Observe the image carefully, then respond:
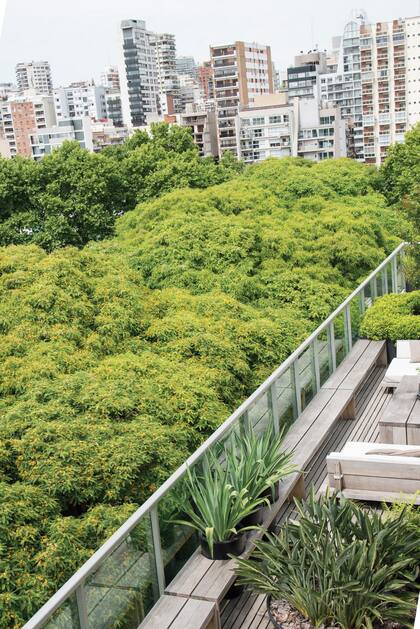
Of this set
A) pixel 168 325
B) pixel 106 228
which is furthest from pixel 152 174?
pixel 168 325

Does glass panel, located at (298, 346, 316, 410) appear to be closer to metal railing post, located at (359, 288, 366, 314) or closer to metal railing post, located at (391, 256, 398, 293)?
metal railing post, located at (359, 288, 366, 314)

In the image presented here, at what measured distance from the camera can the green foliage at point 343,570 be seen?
4391 mm

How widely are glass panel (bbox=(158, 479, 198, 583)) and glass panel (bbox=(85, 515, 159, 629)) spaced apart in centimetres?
19

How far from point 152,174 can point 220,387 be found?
15.4 metres

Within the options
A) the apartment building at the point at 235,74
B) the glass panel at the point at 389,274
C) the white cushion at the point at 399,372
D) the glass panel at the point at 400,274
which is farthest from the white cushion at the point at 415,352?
the apartment building at the point at 235,74

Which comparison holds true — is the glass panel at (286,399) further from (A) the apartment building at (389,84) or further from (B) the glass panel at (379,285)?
(A) the apartment building at (389,84)

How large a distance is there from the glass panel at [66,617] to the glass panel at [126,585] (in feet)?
0.39

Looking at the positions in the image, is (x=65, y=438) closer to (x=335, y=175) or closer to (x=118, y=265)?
(x=118, y=265)

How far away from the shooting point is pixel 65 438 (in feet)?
20.7

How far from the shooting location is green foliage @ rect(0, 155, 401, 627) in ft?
19.8

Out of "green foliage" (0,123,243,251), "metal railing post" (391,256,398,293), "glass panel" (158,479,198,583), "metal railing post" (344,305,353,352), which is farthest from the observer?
"green foliage" (0,123,243,251)

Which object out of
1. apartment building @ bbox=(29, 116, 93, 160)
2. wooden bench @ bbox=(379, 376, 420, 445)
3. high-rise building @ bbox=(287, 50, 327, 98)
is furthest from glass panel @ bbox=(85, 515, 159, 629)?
high-rise building @ bbox=(287, 50, 327, 98)

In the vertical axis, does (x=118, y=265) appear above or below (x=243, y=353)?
above

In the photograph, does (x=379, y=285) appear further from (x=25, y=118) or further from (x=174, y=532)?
(x=25, y=118)
